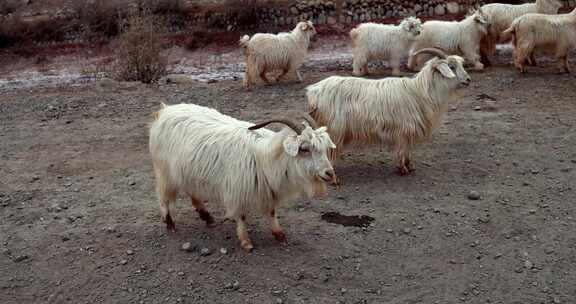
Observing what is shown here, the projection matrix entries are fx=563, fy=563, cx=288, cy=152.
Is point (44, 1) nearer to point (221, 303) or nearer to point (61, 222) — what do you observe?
point (61, 222)

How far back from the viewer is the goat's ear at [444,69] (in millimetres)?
6250

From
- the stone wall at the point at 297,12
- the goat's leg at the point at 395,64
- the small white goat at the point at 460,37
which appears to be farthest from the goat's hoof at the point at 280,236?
the stone wall at the point at 297,12

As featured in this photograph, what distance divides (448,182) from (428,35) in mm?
5525

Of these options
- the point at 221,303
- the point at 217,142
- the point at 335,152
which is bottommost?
the point at 221,303

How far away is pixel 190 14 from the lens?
1933 cm

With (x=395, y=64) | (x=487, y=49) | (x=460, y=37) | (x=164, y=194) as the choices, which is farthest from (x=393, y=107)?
(x=487, y=49)

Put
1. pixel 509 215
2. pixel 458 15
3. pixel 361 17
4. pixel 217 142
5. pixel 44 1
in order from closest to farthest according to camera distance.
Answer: pixel 217 142 < pixel 509 215 < pixel 458 15 < pixel 361 17 < pixel 44 1

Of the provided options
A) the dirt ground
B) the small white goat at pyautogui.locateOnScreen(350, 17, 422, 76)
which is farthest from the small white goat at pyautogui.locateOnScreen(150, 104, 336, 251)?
the small white goat at pyautogui.locateOnScreen(350, 17, 422, 76)

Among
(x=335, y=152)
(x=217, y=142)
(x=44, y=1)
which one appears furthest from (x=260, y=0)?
(x=217, y=142)

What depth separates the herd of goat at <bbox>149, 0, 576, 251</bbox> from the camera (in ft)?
15.3

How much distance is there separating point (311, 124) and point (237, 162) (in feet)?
2.35

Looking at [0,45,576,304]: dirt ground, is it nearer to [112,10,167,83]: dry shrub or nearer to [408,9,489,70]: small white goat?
[408,9,489,70]: small white goat

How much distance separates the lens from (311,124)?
4.64m

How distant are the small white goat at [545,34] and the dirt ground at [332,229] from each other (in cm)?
191
